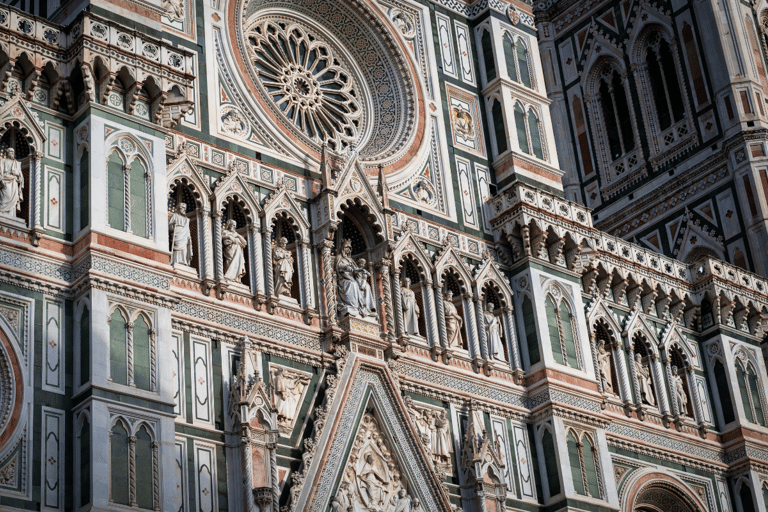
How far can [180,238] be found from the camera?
59.6ft

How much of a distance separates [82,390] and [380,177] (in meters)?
6.74

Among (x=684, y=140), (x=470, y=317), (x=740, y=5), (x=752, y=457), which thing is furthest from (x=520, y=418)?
(x=740, y=5)

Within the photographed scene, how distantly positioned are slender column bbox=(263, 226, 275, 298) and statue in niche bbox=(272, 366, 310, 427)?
112 centimetres

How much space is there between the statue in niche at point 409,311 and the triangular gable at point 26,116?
19.4 feet

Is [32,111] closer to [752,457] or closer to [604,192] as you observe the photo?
[752,457]

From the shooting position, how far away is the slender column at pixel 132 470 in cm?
1540

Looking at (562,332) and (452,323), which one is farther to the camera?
(562,332)

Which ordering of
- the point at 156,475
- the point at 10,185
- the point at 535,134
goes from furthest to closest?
1. the point at 535,134
2. the point at 10,185
3. the point at 156,475

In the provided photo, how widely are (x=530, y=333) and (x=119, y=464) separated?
8.15 meters

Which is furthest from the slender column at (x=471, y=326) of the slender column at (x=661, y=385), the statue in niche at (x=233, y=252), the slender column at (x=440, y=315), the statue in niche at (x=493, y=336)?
the slender column at (x=661, y=385)

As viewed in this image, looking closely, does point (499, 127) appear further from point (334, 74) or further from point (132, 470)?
point (132, 470)

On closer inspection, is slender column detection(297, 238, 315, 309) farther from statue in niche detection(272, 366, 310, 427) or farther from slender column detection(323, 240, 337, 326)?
statue in niche detection(272, 366, 310, 427)

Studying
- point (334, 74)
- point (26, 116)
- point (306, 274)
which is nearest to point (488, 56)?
point (334, 74)

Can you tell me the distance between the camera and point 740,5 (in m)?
31.4
